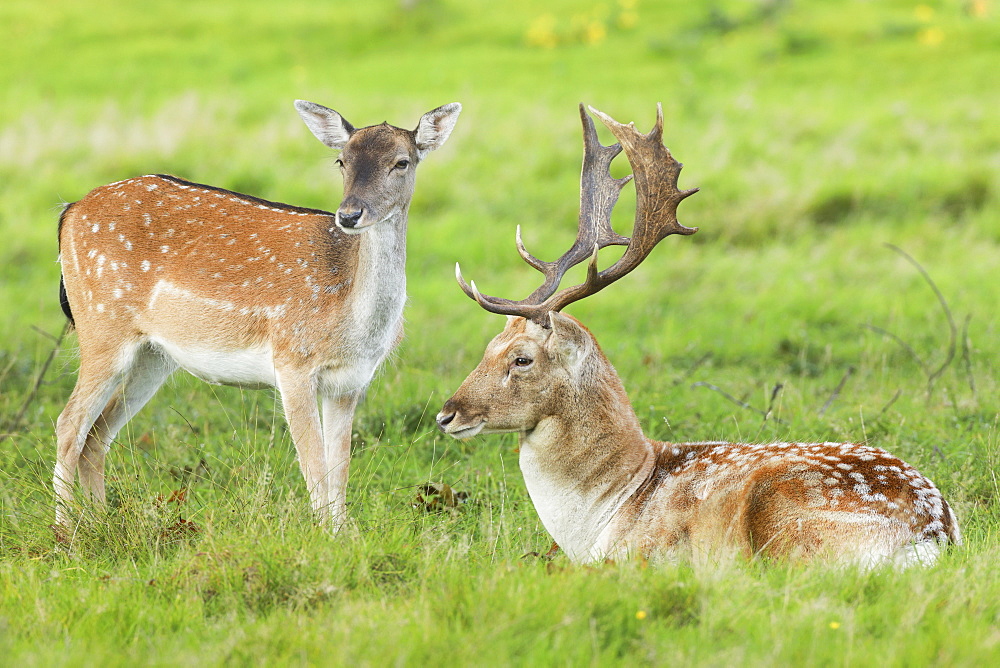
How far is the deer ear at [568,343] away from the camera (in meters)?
4.56

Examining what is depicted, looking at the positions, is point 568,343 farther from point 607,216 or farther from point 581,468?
point 607,216

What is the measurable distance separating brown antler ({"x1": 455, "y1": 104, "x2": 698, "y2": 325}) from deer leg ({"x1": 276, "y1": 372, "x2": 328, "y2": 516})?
36.3 inches

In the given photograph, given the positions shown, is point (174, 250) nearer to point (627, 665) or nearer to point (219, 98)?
point (627, 665)

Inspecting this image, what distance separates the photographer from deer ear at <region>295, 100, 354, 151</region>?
5445 mm

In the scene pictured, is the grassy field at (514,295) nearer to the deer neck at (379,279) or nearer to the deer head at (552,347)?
the deer head at (552,347)

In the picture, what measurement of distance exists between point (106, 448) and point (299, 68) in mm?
14131

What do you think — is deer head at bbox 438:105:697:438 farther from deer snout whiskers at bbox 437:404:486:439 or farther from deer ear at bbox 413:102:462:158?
deer ear at bbox 413:102:462:158

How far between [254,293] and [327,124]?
3.08 ft

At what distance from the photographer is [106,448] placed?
5672mm

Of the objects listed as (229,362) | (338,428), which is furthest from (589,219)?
(229,362)

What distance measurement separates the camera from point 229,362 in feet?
17.4

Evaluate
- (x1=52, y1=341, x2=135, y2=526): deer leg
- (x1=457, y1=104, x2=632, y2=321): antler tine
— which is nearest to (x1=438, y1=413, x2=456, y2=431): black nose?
(x1=457, y1=104, x2=632, y2=321): antler tine

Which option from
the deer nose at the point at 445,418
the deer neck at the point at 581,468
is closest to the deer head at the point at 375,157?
the deer nose at the point at 445,418

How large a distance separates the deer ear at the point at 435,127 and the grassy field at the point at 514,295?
163 cm
